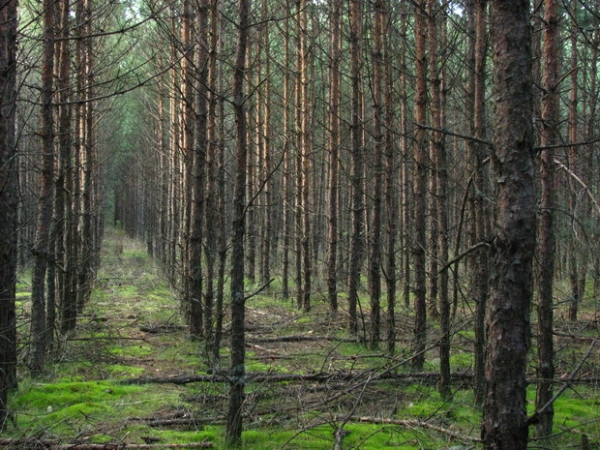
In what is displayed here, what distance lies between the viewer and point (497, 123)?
2553 mm

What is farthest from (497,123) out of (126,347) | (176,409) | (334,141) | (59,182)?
(334,141)

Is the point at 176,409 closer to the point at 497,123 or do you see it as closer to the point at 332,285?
the point at 497,123

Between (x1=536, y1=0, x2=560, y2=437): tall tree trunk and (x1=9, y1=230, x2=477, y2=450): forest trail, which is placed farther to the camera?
(x1=536, y1=0, x2=560, y2=437): tall tree trunk

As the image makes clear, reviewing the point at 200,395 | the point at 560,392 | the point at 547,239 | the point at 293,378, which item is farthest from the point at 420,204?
the point at 560,392

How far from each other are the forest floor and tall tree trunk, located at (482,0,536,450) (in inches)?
10.3

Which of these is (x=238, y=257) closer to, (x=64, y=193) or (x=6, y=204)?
(x=6, y=204)

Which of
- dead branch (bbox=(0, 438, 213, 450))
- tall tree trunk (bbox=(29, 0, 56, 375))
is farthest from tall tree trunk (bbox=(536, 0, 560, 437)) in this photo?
tall tree trunk (bbox=(29, 0, 56, 375))

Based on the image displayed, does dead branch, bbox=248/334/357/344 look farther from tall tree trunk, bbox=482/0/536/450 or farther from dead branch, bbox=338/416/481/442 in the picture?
tall tree trunk, bbox=482/0/536/450

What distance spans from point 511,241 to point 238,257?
241 centimetres

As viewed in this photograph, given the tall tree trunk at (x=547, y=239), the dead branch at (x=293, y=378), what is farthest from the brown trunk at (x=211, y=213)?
the tall tree trunk at (x=547, y=239)

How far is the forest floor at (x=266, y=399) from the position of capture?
4613 mm

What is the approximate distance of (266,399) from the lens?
239 inches

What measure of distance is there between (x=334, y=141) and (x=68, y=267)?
5690 mm

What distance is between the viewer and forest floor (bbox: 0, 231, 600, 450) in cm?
461
